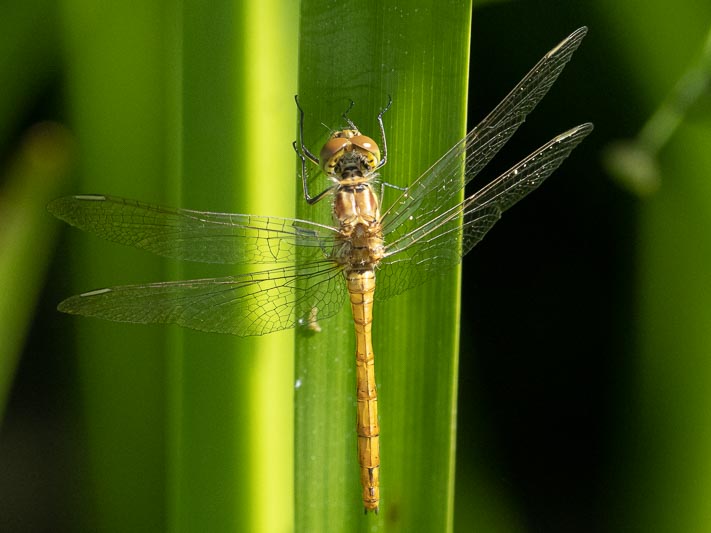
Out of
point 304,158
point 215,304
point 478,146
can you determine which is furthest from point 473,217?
point 215,304

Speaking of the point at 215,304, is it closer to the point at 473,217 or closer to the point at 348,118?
the point at 348,118

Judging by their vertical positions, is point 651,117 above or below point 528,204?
above

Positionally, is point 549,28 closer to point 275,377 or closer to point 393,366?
point 393,366

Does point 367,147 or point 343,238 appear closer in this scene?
point 367,147

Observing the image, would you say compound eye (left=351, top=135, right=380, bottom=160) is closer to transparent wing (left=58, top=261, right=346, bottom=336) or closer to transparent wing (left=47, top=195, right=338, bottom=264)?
transparent wing (left=47, top=195, right=338, bottom=264)

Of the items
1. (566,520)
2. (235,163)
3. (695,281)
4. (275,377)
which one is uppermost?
(235,163)

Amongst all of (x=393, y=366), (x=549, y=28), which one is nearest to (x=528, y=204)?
(x=549, y=28)

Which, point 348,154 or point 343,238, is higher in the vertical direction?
point 348,154

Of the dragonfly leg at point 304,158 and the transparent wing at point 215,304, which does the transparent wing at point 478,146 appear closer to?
the dragonfly leg at point 304,158
